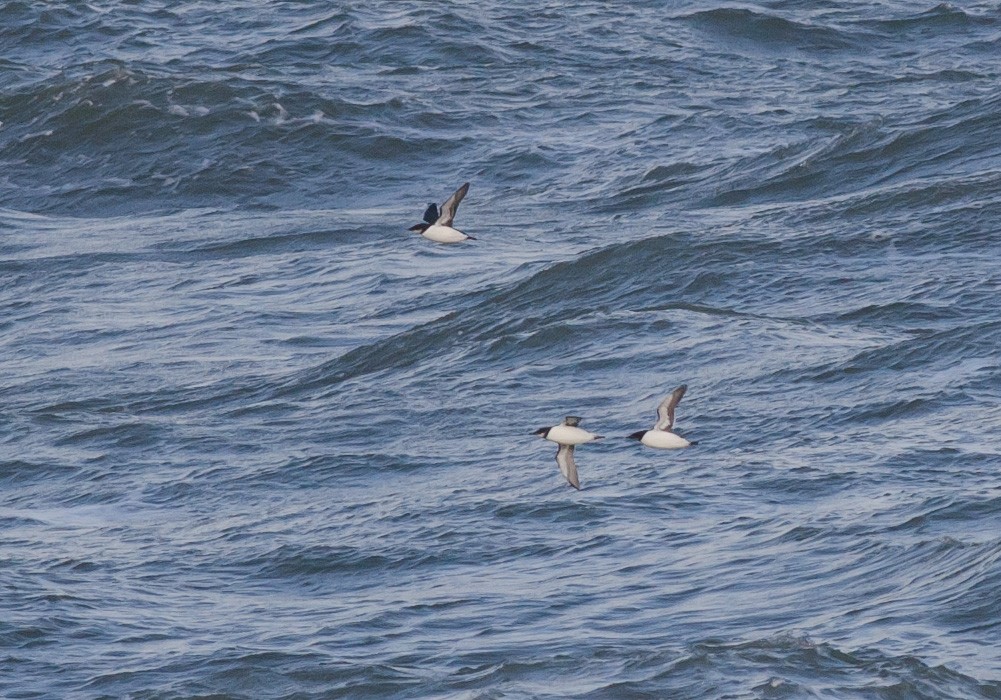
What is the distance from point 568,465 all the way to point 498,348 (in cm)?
530

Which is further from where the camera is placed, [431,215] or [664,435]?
[431,215]

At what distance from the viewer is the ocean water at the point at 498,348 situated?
556 inches

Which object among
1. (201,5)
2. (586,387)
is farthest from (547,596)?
(201,5)

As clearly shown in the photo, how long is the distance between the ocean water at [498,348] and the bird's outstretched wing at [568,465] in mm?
759

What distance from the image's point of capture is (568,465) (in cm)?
1482

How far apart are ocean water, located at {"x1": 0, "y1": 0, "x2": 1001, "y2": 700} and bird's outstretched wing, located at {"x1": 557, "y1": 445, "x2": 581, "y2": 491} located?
2.49ft

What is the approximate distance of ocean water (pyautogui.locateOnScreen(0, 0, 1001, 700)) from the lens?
14117mm

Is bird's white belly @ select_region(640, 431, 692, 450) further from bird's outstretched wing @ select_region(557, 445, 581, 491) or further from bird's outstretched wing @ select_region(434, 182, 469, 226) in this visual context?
bird's outstretched wing @ select_region(434, 182, 469, 226)

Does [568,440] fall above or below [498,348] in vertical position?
above

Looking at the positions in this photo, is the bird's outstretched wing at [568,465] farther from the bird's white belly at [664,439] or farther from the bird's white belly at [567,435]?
the bird's white belly at [664,439]

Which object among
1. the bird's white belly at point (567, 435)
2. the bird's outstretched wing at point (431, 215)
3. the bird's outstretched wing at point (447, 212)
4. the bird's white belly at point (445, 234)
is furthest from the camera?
the bird's white belly at point (445, 234)

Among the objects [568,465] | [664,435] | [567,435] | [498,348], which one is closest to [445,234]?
[567,435]

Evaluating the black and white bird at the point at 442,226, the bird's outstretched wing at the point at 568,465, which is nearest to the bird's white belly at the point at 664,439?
the bird's outstretched wing at the point at 568,465

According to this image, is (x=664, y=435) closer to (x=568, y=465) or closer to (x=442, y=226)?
(x=568, y=465)
